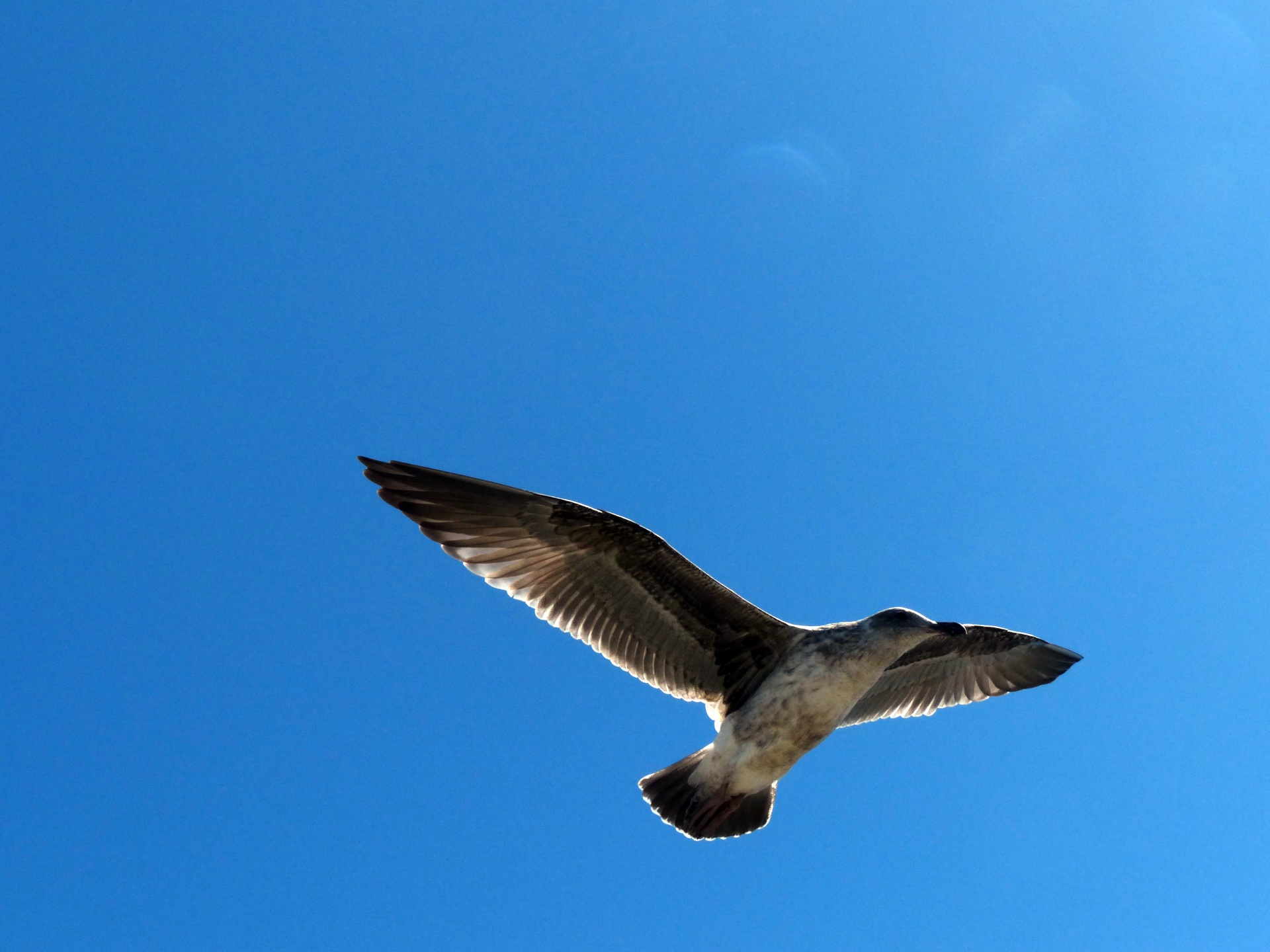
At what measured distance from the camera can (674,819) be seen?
7.62 m

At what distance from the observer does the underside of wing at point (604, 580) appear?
7.33 meters

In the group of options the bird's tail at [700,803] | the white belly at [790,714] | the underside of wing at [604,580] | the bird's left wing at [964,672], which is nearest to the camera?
the white belly at [790,714]

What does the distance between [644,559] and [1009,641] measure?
3.58m

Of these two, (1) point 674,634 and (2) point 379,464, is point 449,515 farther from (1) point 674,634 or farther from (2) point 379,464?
(1) point 674,634

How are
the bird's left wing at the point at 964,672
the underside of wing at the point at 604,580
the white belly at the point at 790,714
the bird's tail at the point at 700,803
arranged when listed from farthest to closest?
the bird's left wing at the point at 964,672, the bird's tail at the point at 700,803, the underside of wing at the point at 604,580, the white belly at the point at 790,714

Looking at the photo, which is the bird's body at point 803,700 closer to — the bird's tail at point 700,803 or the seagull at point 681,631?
the seagull at point 681,631

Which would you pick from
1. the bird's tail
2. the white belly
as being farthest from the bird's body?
the bird's tail

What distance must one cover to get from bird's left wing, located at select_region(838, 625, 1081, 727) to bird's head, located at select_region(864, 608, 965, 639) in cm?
115

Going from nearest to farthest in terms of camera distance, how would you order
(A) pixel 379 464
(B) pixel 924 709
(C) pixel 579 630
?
(A) pixel 379 464
(C) pixel 579 630
(B) pixel 924 709

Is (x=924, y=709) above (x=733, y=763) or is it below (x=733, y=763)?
above

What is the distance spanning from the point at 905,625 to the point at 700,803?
2.00 meters

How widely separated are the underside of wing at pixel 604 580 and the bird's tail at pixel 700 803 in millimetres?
572

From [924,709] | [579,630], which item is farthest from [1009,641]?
[579,630]

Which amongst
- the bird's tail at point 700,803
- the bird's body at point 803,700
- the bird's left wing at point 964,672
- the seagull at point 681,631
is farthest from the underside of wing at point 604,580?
the bird's left wing at point 964,672
